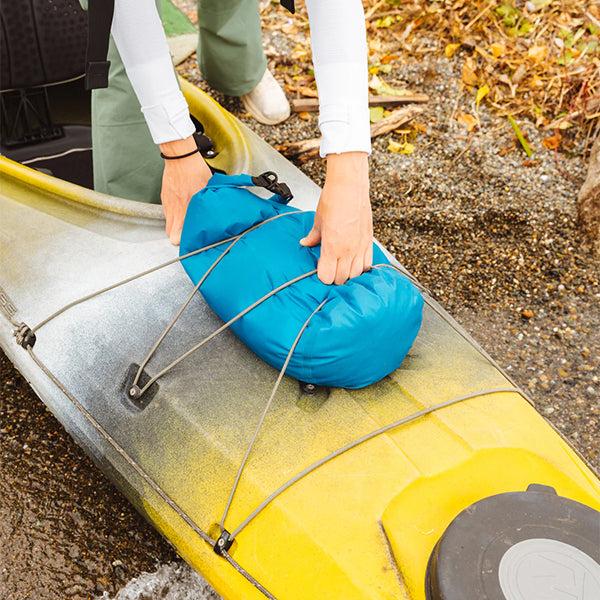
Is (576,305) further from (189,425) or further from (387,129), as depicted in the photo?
(189,425)

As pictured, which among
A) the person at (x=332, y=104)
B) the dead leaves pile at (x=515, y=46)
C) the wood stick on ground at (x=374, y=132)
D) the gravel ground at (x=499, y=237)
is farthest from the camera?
the dead leaves pile at (x=515, y=46)

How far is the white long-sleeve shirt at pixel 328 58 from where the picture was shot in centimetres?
103

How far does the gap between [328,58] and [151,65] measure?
0.34 m

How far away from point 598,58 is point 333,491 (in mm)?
2600

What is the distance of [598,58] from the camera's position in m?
2.76

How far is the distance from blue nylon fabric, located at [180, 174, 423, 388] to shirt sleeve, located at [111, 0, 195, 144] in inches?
5.8

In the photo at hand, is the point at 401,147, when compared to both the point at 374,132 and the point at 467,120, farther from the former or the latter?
the point at 467,120

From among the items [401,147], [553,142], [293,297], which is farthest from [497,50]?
[293,297]

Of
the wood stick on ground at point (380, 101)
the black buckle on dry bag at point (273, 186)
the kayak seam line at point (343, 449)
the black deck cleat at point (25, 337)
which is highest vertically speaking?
the black buckle on dry bag at point (273, 186)

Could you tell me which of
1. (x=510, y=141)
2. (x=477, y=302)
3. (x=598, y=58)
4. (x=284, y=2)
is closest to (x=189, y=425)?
(x=284, y=2)

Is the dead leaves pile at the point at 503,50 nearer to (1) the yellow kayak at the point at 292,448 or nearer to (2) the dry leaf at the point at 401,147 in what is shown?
(2) the dry leaf at the point at 401,147

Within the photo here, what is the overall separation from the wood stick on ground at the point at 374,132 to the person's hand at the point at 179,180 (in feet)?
3.78

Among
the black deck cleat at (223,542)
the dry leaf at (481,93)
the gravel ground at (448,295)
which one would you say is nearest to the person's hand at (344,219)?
the black deck cleat at (223,542)

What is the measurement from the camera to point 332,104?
1.07 metres
